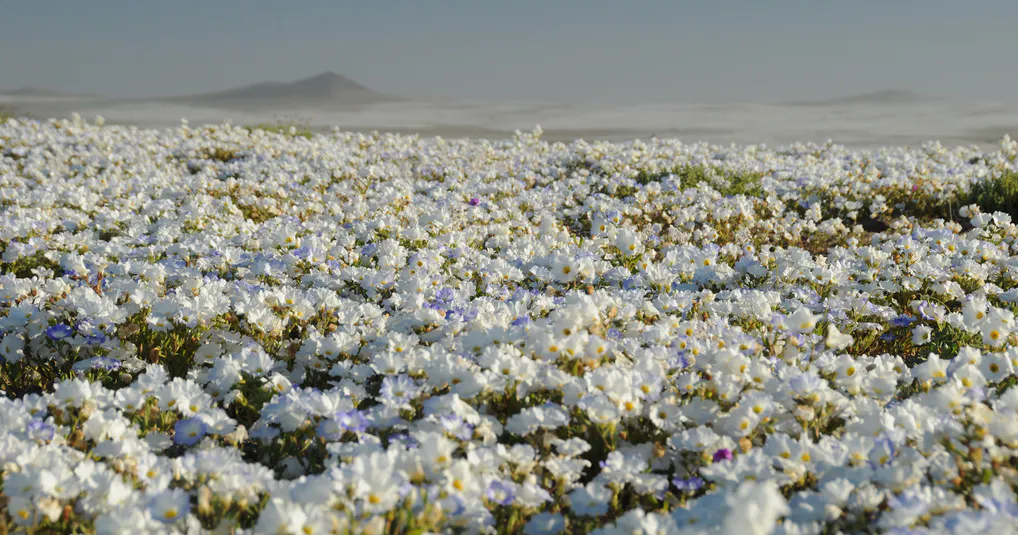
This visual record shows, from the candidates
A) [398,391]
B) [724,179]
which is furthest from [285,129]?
[398,391]

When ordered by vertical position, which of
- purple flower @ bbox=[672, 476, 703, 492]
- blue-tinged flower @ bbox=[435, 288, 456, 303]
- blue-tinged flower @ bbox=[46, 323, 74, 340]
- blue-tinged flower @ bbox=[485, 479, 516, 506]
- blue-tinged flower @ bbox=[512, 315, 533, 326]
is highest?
blue-tinged flower @ bbox=[512, 315, 533, 326]

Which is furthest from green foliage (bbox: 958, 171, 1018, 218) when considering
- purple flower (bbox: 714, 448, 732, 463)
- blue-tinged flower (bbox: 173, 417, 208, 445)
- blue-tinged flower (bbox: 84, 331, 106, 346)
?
blue-tinged flower (bbox: 84, 331, 106, 346)

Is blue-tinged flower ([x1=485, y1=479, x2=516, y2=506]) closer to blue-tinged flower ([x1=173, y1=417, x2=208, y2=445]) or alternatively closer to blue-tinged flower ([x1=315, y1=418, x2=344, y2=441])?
blue-tinged flower ([x1=315, y1=418, x2=344, y2=441])

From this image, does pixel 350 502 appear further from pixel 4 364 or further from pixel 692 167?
pixel 692 167

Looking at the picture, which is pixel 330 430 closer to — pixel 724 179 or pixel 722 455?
pixel 722 455

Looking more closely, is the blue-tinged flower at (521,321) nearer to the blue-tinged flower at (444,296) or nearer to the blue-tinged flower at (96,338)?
the blue-tinged flower at (444,296)

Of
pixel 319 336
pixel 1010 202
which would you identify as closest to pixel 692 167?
pixel 1010 202
